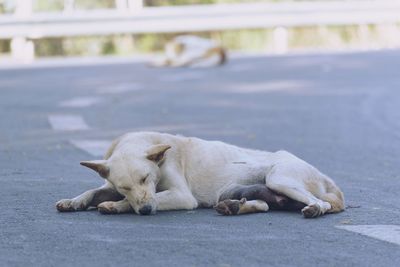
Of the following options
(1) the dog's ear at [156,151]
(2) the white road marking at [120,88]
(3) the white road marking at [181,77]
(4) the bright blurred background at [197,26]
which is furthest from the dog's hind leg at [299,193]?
(4) the bright blurred background at [197,26]

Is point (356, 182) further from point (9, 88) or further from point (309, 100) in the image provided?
point (9, 88)

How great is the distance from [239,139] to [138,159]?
18.1 ft

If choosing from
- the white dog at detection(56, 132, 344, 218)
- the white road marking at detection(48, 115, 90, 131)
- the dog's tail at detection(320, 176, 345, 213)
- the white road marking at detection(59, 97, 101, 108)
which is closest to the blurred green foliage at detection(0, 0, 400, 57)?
the white road marking at detection(59, 97, 101, 108)

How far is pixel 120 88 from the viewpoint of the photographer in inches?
793

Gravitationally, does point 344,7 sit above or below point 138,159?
below

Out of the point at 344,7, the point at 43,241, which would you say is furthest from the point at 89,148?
the point at 344,7

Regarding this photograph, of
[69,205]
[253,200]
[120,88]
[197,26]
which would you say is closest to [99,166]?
[69,205]

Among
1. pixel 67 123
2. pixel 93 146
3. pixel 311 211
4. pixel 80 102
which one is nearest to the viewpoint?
pixel 311 211

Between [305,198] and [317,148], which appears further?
[317,148]

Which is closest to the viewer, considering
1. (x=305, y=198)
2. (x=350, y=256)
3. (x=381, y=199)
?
(x=350, y=256)

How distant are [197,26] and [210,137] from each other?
14.0 meters

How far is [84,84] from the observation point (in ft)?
68.2

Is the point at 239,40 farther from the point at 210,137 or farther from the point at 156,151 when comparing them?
the point at 156,151

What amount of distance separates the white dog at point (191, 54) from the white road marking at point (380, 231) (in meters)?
17.8
